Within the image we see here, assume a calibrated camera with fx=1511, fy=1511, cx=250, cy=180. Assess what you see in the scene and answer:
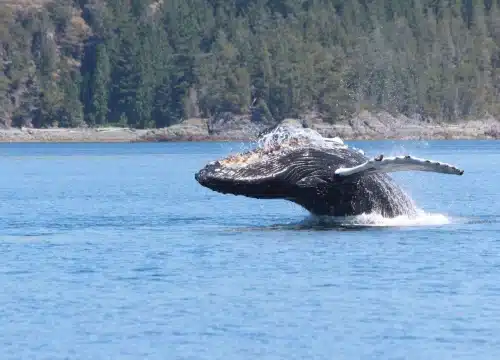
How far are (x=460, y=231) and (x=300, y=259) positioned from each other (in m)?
5.20

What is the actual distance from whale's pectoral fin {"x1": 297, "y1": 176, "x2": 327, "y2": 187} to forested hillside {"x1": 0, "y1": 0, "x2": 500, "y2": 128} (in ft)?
417

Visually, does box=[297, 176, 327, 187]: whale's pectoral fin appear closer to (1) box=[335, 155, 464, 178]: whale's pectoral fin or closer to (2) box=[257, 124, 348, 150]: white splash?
(1) box=[335, 155, 464, 178]: whale's pectoral fin

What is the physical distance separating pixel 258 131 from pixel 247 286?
402ft

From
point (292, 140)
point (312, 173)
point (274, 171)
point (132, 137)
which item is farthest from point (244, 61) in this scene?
point (274, 171)

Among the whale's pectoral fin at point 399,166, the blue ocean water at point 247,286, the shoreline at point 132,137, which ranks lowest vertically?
the shoreline at point 132,137

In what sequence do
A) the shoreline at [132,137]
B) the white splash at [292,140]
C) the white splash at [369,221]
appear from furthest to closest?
the shoreline at [132,137]
the white splash at [369,221]
the white splash at [292,140]

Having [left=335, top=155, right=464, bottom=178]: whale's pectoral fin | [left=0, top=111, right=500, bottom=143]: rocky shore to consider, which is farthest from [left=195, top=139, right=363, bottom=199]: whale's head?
[left=0, top=111, right=500, bottom=143]: rocky shore

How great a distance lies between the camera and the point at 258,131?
145125 millimetres

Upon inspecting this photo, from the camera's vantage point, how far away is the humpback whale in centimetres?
Result: 2652

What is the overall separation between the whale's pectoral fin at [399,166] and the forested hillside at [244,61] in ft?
418

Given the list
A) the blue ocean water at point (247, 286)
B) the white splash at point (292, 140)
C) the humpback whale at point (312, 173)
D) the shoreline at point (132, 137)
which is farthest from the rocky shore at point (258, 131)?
the white splash at point (292, 140)

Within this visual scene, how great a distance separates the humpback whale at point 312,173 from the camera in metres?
26.5

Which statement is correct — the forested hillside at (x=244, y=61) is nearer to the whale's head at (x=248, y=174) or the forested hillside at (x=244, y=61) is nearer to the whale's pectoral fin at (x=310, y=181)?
the whale's pectoral fin at (x=310, y=181)

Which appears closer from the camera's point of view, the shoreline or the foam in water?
the foam in water
